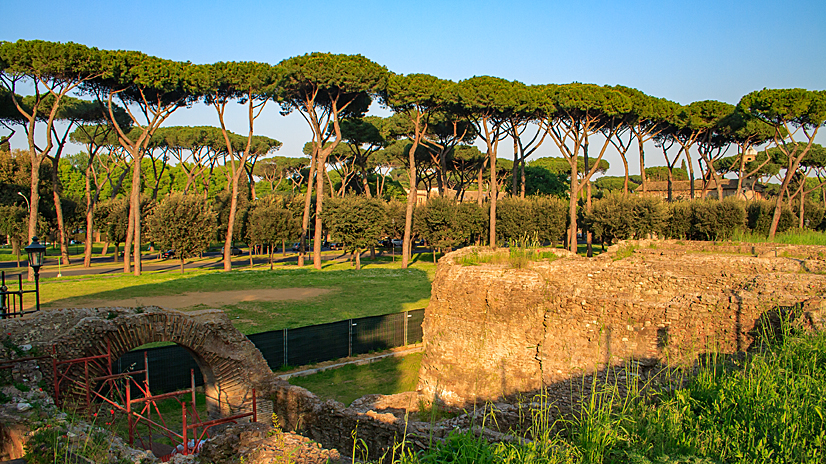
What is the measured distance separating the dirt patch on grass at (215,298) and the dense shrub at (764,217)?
27.3m

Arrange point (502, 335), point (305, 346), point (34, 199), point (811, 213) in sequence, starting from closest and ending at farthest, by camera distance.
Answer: point (502, 335) → point (305, 346) → point (34, 199) → point (811, 213)

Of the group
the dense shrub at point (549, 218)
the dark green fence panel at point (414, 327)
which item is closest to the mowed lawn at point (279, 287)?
the dark green fence panel at point (414, 327)

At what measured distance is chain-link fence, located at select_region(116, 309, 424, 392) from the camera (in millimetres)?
10867

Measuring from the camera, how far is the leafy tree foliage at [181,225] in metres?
30.9

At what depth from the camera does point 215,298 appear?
21156 mm

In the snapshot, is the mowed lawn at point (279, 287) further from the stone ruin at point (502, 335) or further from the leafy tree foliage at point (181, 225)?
the stone ruin at point (502, 335)

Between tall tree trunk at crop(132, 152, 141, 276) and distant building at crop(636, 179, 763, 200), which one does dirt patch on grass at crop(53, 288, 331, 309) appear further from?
distant building at crop(636, 179, 763, 200)

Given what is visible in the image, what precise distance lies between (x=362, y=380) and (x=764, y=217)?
1225 inches

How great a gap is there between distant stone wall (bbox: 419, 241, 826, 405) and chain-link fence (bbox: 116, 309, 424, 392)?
14.6 feet

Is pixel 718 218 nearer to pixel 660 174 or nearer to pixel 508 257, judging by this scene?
pixel 508 257

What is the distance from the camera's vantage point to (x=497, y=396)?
9.07 metres

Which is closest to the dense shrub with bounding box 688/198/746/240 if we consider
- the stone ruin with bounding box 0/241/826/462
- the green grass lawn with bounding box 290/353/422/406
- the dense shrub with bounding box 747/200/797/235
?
the dense shrub with bounding box 747/200/797/235

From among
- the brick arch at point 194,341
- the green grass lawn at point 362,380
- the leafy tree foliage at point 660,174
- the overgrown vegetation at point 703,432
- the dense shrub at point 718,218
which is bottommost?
the green grass lawn at point 362,380

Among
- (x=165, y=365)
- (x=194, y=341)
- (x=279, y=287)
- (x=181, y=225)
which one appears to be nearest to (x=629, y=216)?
(x=279, y=287)
